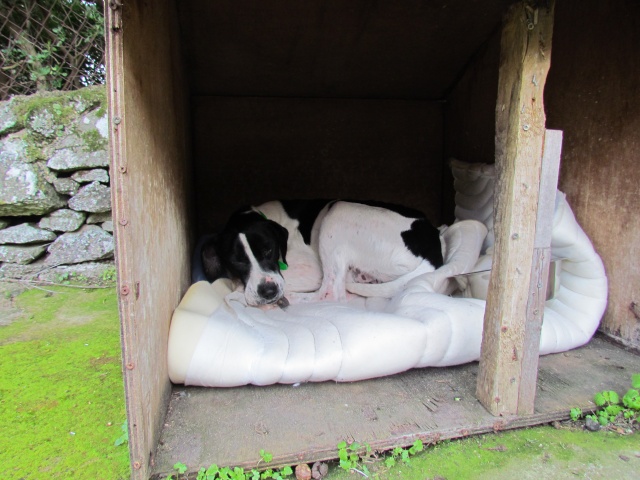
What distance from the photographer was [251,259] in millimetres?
2822

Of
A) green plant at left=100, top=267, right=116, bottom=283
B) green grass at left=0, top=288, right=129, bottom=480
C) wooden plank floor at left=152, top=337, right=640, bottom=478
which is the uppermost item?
green plant at left=100, top=267, right=116, bottom=283

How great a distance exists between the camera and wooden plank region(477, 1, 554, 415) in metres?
1.60

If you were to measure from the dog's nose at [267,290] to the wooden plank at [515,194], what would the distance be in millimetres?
1307

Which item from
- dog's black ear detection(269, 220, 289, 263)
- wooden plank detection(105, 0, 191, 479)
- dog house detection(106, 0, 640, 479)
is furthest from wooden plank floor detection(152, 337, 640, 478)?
dog's black ear detection(269, 220, 289, 263)

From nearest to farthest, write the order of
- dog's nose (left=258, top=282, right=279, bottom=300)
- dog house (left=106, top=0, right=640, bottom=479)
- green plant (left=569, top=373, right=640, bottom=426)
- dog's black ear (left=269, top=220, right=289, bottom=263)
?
dog house (left=106, top=0, right=640, bottom=479) → green plant (left=569, top=373, right=640, bottom=426) → dog's nose (left=258, top=282, right=279, bottom=300) → dog's black ear (left=269, top=220, right=289, bottom=263)

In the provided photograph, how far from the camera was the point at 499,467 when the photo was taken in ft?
5.07

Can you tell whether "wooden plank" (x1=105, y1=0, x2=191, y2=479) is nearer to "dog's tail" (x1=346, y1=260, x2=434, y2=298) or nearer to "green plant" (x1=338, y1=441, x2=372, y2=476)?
"green plant" (x1=338, y1=441, x2=372, y2=476)

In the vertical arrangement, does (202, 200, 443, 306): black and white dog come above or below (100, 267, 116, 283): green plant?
above

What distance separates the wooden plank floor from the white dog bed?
0.22ft

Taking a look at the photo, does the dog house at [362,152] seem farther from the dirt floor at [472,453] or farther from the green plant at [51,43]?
the green plant at [51,43]

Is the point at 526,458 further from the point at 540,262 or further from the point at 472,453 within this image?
the point at 540,262

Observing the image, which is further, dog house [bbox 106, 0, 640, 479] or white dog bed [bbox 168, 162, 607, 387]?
white dog bed [bbox 168, 162, 607, 387]

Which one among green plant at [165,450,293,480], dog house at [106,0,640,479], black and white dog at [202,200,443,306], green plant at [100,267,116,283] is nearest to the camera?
green plant at [165,450,293,480]

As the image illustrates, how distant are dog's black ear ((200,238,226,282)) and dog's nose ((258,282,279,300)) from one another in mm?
340
